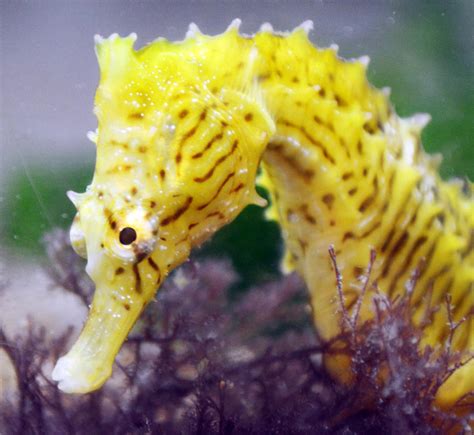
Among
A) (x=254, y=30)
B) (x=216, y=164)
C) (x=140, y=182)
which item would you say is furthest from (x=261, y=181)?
(x=254, y=30)

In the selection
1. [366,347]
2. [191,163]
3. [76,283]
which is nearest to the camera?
[191,163]

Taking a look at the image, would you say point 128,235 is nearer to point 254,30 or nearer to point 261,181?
point 261,181

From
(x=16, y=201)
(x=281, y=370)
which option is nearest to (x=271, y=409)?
(x=281, y=370)

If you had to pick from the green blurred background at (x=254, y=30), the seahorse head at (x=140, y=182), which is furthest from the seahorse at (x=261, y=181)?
the green blurred background at (x=254, y=30)

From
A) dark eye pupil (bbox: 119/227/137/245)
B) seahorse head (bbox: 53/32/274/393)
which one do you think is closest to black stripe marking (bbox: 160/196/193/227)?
seahorse head (bbox: 53/32/274/393)

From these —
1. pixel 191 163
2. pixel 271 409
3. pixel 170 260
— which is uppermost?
pixel 191 163

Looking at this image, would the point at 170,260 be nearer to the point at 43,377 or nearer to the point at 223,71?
the point at 223,71

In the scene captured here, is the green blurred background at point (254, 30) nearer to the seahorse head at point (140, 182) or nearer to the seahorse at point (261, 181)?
the seahorse at point (261, 181)

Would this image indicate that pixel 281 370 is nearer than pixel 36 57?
Yes
